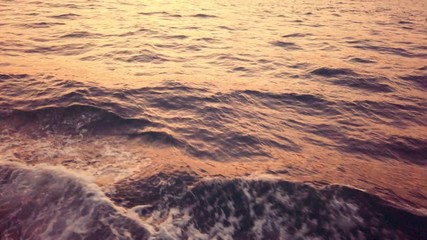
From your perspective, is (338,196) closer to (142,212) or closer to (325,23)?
(142,212)

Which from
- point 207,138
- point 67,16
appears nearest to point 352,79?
point 207,138

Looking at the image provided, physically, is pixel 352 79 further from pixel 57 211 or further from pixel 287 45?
pixel 57 211

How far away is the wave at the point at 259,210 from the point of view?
10.2 ft

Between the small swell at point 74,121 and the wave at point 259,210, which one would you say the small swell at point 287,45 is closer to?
the small swell at point 74,121

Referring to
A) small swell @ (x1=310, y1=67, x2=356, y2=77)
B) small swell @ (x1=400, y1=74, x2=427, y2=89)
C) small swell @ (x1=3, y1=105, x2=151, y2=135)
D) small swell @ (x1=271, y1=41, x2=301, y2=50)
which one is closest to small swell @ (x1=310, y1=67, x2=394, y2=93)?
small swell @ (x1=310, y1=67, x2=356, y2=77)

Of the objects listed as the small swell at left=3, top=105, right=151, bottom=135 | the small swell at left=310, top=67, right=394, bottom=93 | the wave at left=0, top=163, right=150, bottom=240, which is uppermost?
the small swell at left=310, top=67, right=394, bottom=93

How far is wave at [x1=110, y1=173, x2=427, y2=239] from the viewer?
10.2 feet

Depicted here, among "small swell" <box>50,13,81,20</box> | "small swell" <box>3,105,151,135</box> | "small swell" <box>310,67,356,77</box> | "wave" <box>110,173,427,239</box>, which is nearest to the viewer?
"wave" <box>110,173,427,239</box>

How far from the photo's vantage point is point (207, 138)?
15.6 feet

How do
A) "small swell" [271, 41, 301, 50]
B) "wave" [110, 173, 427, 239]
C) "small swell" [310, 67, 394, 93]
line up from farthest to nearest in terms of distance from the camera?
"small swell" [271, 41, 301, 50], "small swell" [310, 67, 394, 93], "wave" [110, 173, 427, 239]

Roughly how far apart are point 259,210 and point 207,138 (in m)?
1.64

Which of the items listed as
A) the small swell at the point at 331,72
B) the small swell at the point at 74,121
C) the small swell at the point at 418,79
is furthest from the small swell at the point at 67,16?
the small swell at the point at 418,79

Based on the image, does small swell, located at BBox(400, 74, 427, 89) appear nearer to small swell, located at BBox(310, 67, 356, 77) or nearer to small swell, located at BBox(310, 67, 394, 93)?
small swell, located at BBox(310, 67, 394, 93)

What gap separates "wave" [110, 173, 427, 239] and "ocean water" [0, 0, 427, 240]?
14 mm
